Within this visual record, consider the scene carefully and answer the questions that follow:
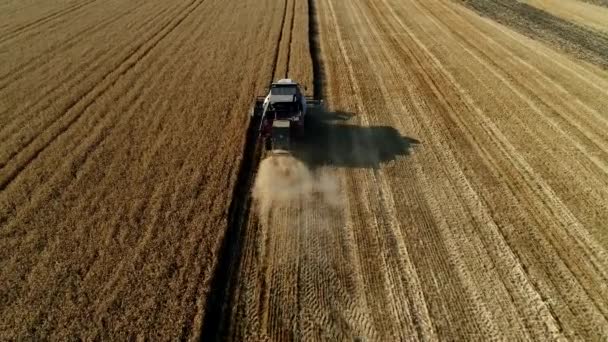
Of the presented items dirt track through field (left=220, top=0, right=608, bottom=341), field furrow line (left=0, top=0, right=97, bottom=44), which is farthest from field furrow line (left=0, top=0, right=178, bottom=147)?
dirt track through field (left=220, top=0, right=608, bottom=341)

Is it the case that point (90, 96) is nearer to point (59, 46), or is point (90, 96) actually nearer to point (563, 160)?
point (59, 46)

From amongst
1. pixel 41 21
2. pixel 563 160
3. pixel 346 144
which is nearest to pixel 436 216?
pixel 346 144

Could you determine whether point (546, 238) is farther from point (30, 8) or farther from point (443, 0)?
point (30, 8)

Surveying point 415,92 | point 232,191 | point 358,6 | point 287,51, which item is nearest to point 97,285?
point 232,191

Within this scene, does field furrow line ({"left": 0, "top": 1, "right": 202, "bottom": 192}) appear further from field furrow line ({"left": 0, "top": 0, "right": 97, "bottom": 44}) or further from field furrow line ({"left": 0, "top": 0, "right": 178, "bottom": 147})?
field furrow line ({"left": 0, "top": 0, "right": 97, "bottom": 44})

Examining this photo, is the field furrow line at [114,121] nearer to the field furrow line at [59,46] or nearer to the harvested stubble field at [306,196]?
the harvested stubble field at [306,196]
